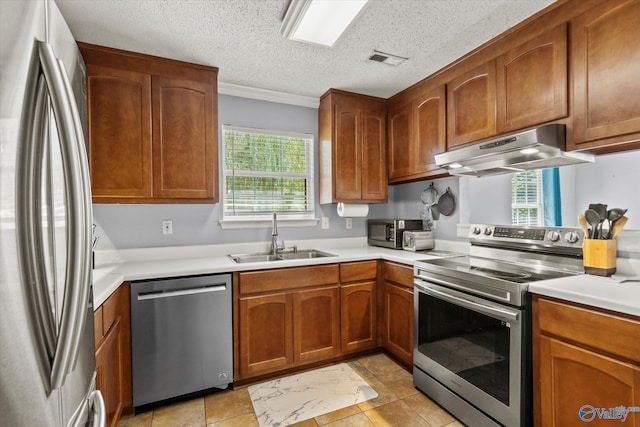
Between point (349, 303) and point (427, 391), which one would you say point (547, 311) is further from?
point (349, 303)

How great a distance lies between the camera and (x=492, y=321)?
1676mm

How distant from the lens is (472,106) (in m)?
2.23

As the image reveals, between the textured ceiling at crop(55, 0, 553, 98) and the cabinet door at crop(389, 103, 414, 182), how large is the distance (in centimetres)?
37

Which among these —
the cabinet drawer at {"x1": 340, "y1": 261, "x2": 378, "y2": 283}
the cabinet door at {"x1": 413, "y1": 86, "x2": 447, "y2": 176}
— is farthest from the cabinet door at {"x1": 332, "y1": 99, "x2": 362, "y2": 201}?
the cabinet drawer at {"x1": 340, "y1": 261, "x2": 378, "y2": 283}

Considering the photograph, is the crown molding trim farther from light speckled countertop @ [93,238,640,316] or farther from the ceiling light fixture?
light speckled countertop @ [93,238,640,316]

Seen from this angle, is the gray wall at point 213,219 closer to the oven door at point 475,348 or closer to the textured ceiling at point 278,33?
the textured ceiling at point 278,33

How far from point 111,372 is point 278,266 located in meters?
1.10

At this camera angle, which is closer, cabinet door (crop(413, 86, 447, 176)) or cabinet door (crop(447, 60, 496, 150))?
cabinet door (crop(447, 60, 496, 150))

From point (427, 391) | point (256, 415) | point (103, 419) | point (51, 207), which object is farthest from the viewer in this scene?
point (427, 391)

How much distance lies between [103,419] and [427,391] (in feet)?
6.13

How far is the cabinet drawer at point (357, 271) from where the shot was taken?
8.36ft

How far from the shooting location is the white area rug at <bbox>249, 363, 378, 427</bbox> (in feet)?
6.40

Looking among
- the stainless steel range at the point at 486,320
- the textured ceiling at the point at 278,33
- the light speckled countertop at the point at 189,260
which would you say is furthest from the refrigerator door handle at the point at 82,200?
the stainless steel range at the point at 486,320

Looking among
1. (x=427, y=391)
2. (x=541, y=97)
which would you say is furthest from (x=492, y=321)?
(x=541, y=97)
